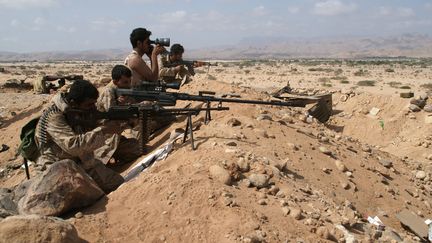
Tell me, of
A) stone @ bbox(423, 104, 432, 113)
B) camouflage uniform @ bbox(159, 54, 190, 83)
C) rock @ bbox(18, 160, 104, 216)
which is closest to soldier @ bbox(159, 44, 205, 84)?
camouflage uniform @ bbox(159, 54, 190, 83)

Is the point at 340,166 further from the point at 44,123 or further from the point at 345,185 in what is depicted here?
the point at 44,123

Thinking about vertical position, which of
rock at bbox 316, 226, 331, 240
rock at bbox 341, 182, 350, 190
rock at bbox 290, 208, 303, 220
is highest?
rock at bbox 290, 208, 303, 220

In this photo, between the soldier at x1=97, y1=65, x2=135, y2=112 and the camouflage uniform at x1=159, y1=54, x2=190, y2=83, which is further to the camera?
the camouflage uniform at x1=159, y1=54, x2=190, y2=83

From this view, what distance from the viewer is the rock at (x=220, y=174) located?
4.19m

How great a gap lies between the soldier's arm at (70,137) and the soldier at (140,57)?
6.22 feet

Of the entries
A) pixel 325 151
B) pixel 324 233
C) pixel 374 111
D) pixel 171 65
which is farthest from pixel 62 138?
pixel 374 111

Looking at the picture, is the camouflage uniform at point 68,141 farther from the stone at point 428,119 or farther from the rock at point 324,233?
the stone at point 428,119

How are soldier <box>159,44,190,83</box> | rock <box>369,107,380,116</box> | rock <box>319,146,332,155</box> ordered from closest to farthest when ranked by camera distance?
1. rock <box>319,146,332,155</box>
2. soldier <box>159,44,190,83</box>
3. rock <box>369,107,380,116</box>

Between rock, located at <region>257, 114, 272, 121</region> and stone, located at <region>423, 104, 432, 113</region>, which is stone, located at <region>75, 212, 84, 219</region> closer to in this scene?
rock, located at <region>257, 114, 272, 121</region>

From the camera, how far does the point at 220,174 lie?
425 cm

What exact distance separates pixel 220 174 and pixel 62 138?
1.61 metres

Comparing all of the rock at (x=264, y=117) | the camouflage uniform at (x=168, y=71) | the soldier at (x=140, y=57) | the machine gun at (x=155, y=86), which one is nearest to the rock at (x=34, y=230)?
the machine gun at (x=155, y=86)

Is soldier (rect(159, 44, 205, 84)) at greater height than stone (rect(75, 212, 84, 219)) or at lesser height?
greater

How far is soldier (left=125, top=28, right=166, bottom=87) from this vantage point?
6223 mm
